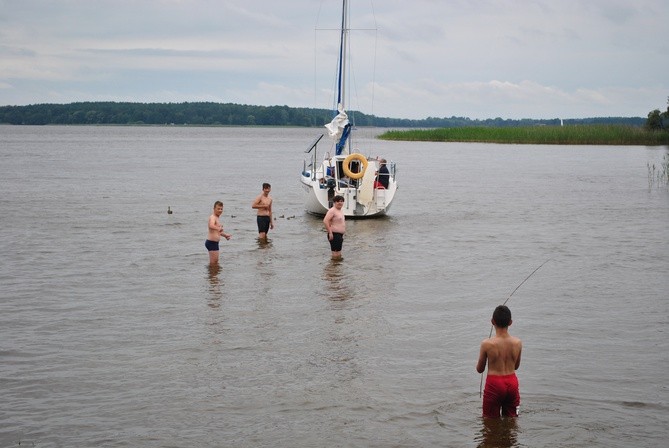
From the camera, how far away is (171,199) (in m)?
34.6

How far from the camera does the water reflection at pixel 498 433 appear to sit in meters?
8.20

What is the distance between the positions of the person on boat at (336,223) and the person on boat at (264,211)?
230cm

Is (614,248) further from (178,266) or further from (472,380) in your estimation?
(472,380)

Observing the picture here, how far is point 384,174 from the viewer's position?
2600cm

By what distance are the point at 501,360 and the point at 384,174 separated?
18.4 metres

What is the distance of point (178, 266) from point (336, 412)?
950 centimetres

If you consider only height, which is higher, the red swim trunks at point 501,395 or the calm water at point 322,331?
the red swim trunks at point 501,395

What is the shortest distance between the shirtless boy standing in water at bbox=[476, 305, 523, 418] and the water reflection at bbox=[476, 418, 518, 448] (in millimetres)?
379

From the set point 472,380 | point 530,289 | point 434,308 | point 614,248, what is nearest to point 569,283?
point 530,289

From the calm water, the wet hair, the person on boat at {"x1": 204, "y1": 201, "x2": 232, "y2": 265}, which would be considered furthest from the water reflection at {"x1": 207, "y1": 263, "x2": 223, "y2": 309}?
the wet hair

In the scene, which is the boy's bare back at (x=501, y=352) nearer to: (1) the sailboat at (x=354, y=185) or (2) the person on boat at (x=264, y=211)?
(2) the person on boat at (x=264, y=211)

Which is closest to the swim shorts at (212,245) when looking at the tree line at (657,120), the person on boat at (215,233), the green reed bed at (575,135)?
the person on boat at (215,233)

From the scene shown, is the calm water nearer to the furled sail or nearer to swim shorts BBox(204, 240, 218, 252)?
swim shorts BBox(204, 240, 218, 252)

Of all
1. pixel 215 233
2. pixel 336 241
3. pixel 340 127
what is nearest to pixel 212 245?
pixel 215 233
